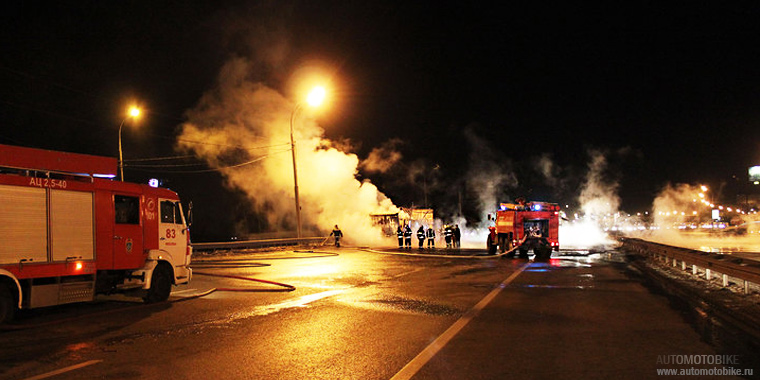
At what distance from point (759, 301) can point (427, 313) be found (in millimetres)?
6399

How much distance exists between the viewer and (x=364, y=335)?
7.39 meters

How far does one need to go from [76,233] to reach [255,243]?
19.6 metres

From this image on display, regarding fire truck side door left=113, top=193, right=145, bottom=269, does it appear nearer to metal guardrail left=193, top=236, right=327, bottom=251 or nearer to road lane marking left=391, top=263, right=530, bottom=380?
road lane marking left=391, top=263, right=530, bottom=380

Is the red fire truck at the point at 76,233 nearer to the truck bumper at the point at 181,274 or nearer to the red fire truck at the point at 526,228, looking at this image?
the truck bumper at the point at 181,274

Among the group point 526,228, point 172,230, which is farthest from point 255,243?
point 172,230

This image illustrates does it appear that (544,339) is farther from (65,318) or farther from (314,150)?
(314,150)

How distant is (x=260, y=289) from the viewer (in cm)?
1239

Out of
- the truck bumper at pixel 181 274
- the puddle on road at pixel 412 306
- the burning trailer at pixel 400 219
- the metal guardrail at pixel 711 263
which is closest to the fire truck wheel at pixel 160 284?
the truck bumper at pixel 181 274

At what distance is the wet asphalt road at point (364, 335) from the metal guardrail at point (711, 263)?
1.59m

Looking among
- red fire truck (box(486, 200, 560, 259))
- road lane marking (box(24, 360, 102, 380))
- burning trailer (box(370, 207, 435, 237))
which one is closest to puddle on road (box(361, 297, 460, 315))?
road lane marking (box(24, 360, 102, 380))

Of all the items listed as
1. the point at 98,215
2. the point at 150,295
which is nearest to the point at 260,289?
the point at 150,295

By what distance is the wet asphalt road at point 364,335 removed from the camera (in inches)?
227

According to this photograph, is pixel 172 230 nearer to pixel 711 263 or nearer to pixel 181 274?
pixel 181 274

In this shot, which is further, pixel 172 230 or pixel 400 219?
pixel 400 219
